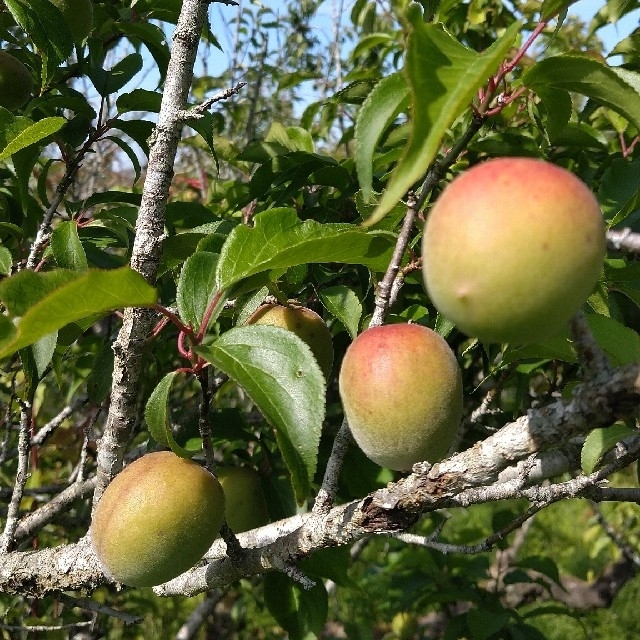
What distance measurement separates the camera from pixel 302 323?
1.21 m

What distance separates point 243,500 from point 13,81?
3.89ft

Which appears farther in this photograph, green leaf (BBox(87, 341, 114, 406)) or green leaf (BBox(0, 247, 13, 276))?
green leaf (BBox(87, 341, 114, 406))

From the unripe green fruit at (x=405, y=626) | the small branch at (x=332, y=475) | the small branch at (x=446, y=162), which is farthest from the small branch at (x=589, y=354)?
the unripe green fruit at (x=405, y=626)

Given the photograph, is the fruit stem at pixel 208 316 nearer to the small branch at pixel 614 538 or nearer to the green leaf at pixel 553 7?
the green leaf at pixel 553 7

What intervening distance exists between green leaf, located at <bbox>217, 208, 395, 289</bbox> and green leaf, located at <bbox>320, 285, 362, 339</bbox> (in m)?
0.17

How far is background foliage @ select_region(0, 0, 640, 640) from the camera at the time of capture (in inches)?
31.8

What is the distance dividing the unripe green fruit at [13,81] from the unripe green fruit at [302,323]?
95 centimetres

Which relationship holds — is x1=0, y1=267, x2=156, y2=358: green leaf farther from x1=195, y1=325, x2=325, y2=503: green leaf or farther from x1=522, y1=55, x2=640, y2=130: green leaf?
x1=522, y1=55, x2=640, y2=130: green leaf

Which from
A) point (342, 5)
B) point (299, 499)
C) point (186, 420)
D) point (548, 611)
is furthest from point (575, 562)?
point (342, 5)

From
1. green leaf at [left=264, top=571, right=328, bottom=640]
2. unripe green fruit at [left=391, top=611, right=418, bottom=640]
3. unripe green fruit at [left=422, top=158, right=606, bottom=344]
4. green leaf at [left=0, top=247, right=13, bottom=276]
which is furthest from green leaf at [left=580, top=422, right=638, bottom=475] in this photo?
unripe green fruit at [left=391, top=611, right=418, bottom=640]

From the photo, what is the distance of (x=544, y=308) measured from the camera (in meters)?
0.61

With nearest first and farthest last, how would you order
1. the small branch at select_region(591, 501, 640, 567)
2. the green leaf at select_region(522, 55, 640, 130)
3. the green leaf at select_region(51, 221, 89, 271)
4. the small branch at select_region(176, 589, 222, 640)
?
1. the green leaf at select_region(522, 55, 640, 130)
2. the green leaf at select_region(51, 221, 89, 271)
3. the small branch at select_region(591, 501, 640, 567)
4. the small branch at select_region(176, 589, 222, 640)

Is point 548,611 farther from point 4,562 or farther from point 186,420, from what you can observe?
point 4,562

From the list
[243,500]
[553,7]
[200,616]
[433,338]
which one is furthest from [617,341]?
[200,616]
